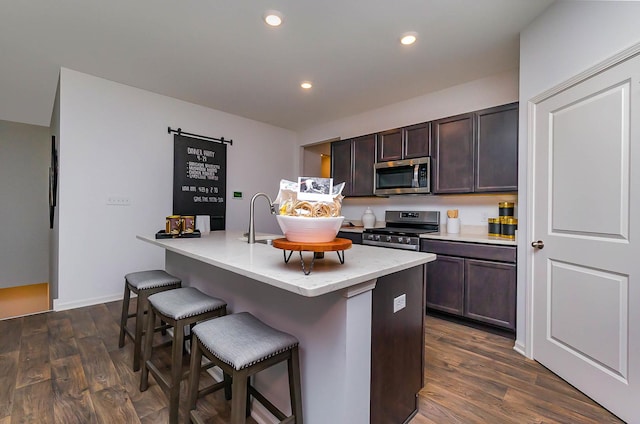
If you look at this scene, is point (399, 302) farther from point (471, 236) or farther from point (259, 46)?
point (259, 46)

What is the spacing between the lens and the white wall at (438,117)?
10.1 ft

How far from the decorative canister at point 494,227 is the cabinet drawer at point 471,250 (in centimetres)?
40

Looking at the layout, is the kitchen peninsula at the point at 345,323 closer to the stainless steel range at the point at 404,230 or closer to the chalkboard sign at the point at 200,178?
the stainless steel range at the point at 404,230

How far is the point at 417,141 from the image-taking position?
3.36m

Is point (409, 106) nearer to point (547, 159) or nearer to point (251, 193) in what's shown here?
point (547, 159)

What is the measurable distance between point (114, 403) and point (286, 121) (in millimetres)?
4166

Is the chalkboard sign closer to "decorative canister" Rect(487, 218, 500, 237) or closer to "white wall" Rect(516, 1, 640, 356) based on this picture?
"decorative canister" Rect(487, 218, 500, 237)

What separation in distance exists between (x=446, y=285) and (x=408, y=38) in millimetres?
2326

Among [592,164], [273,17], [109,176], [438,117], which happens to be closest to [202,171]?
[109,176]

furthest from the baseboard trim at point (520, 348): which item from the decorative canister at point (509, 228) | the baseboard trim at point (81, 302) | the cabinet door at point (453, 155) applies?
the baseboard trim at point (81, 302)

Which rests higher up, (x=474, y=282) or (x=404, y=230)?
(x=404, y=230)

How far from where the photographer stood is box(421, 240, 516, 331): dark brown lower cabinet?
2439mm

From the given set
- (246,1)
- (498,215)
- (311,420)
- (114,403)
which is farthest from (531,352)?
(246,1)

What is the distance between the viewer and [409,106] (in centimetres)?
379
